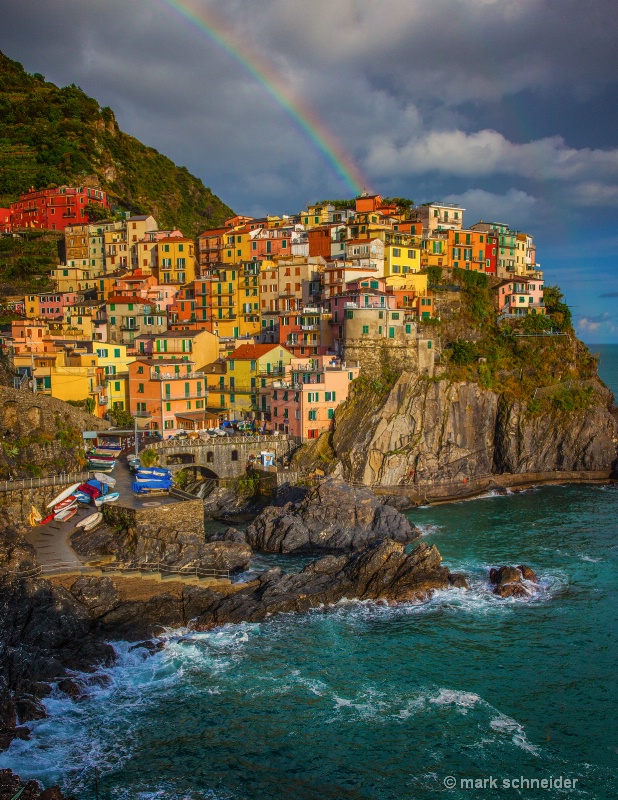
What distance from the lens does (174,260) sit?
3681 inches

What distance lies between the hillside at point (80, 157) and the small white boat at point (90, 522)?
266ft

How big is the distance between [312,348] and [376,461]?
54.4 feet

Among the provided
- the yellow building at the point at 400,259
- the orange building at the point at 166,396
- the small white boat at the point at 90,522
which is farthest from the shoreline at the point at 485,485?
the yellow building at the point at 400,259

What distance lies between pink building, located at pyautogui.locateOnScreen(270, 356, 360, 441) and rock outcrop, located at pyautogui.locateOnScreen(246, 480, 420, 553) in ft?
43.5

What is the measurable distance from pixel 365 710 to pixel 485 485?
1528 inches

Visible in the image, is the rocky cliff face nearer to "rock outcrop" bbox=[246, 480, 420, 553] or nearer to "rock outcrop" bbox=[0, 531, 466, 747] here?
"rock outcrop" bbox=[246, 480, 420, 553]

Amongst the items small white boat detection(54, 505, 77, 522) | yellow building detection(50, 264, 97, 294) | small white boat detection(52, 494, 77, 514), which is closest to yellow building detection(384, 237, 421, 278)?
yellow building detection(50, 264, 97, 294)

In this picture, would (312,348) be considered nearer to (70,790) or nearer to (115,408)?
(115,408)

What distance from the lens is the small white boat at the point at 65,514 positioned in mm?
44781

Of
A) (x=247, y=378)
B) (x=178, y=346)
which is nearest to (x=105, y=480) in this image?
(x=247, y=378)

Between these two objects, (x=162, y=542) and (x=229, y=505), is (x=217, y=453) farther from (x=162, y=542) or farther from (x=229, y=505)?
(x=162, y=542)

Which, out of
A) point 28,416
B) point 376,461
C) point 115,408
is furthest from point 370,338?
point 28,416

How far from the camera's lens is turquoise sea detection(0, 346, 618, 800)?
24.6 meters

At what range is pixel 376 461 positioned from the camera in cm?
6166
